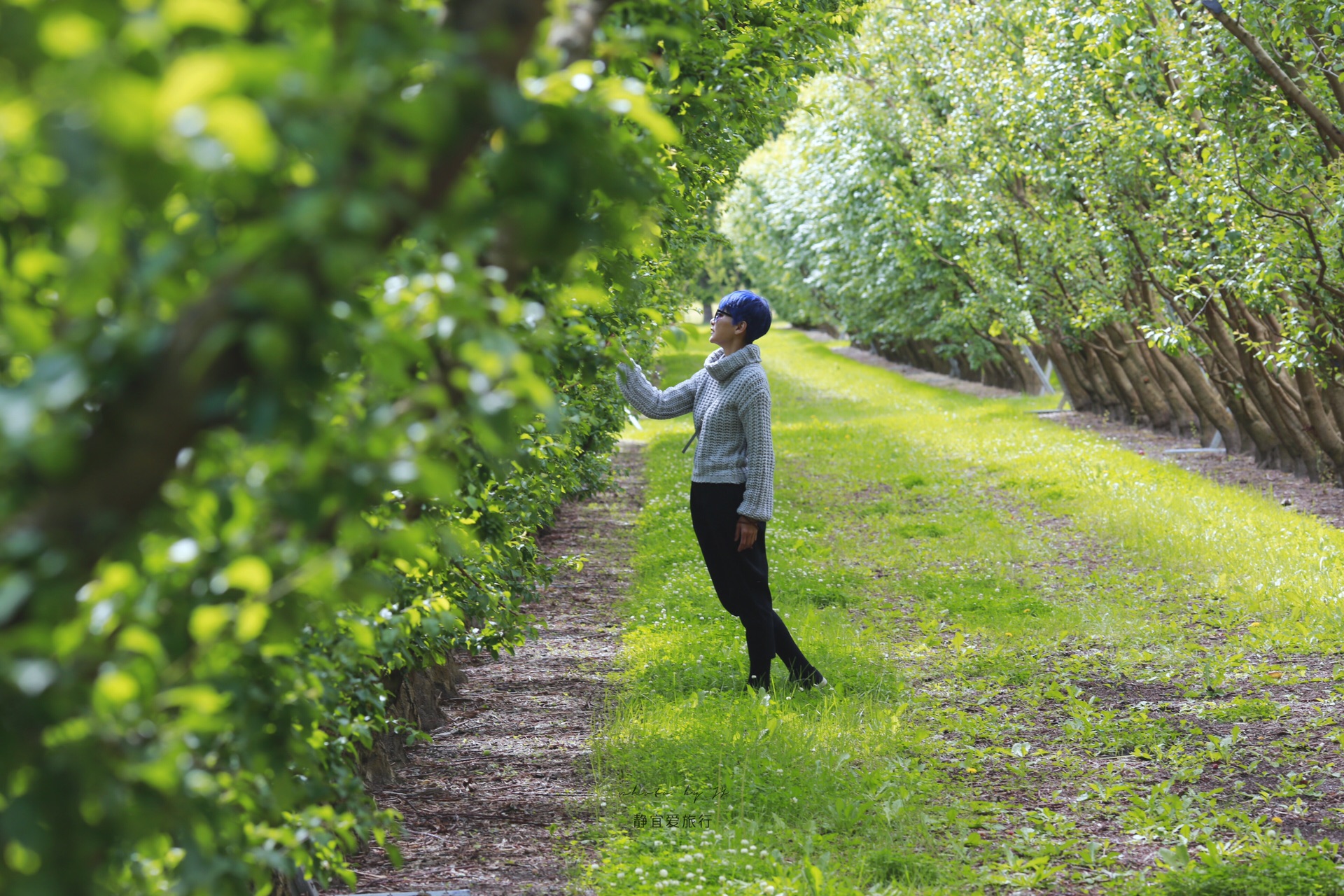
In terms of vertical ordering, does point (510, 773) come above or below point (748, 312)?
below

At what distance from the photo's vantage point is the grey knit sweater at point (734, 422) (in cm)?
658

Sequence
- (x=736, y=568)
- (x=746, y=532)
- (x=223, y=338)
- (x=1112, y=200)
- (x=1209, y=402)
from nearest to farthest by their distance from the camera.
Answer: (x=223, y=338), (x=746, y=532), (x=736, y=568), (x=1112, y=200), (x=1209, y=402)

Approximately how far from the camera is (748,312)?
6.81 m

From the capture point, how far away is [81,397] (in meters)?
1.72

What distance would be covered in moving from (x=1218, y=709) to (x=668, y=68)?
4.67 metres

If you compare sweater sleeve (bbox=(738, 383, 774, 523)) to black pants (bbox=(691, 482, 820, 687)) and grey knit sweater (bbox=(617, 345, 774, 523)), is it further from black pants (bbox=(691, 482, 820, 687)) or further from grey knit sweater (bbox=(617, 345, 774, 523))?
black pants (bbox=(691, 482, 820, 687))

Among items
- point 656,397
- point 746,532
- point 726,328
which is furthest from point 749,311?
point 746,532

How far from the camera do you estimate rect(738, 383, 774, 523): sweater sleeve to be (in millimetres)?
6523

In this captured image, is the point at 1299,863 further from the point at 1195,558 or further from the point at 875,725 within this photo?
the point at 1195,558

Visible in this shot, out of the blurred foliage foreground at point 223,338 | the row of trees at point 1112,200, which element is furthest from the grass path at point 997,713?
the blurred foliage foreground at point 223,338

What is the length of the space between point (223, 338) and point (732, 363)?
5.41m

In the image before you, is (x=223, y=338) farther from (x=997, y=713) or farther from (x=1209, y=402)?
(x=1209, y=402)

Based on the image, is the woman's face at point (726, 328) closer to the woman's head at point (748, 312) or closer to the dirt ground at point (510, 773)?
the woman's head at point (748, 312)

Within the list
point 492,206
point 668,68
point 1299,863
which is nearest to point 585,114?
point 492,206
